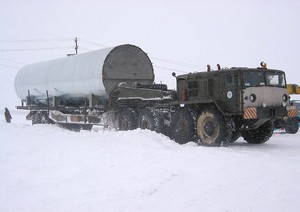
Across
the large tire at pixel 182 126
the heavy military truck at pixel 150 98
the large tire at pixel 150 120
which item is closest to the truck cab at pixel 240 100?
the heavy military truck at pixel 150 98

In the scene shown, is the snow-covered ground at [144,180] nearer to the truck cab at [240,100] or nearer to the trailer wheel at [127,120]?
the truck cab at [240,100]

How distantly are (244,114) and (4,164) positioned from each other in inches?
278

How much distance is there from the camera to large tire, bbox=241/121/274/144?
13531 mm

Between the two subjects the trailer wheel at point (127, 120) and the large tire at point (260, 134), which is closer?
the large tire at point (260, 134)

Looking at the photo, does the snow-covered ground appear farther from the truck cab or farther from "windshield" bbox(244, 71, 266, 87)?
"windshield" bbox(244, 71, 266, 87)

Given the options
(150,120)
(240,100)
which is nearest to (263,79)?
(240,100)

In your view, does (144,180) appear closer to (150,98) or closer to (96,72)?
(150,98)

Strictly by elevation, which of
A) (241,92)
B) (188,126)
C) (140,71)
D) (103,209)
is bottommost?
(103,209)

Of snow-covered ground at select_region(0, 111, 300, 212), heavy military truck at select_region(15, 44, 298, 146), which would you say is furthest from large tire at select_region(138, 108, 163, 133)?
snow-covered ground at select_region(0, 111, 300, 212)

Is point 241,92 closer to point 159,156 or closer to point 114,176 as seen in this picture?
point 159,156

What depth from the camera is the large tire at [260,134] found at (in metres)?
13.5

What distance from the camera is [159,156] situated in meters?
9.35

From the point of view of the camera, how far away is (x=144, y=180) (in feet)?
24.6

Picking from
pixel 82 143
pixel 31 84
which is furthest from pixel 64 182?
pixel 31 84
